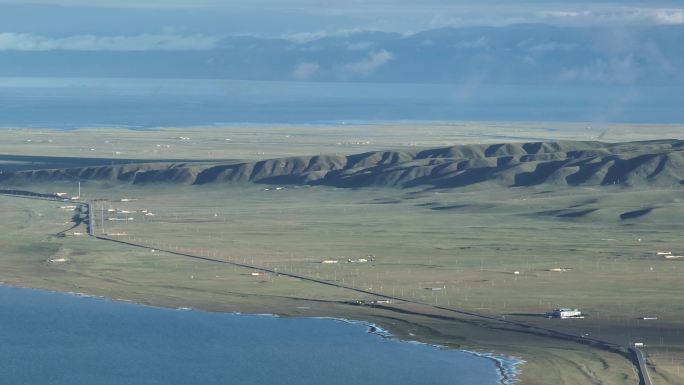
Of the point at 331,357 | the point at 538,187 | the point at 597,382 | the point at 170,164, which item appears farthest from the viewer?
the point at 170,164

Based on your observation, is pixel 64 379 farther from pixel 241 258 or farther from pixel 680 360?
pixel 241 258

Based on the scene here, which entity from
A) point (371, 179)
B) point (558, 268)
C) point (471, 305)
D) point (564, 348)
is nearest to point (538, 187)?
point (371, 179)

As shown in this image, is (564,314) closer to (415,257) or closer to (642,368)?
(642,368)

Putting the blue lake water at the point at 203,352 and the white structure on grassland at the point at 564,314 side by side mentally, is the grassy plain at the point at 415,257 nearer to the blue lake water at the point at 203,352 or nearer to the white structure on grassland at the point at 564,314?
the white structure on grassland at the point at 564,314

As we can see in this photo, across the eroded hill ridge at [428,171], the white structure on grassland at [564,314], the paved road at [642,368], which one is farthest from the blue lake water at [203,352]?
the eroded hill ridge at [428,171]

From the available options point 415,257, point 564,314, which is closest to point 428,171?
point 415,257

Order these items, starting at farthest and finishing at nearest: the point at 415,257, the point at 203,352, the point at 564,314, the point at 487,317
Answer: the point at 415,257 → the point at 487,317 → the point at 564,314 → the point at 203,352

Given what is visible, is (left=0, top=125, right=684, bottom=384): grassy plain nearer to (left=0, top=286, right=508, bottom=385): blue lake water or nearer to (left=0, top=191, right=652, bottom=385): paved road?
(left=0, top=191, right=652, bottom=385): paved road
